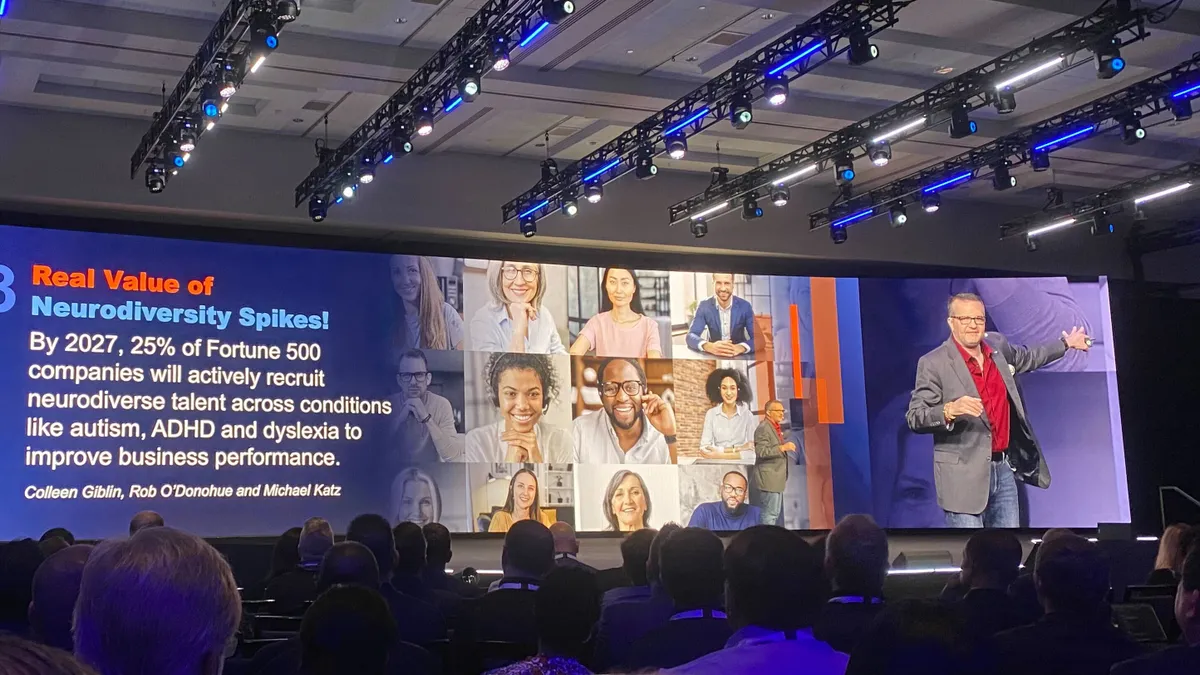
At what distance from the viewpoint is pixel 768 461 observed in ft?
43.5

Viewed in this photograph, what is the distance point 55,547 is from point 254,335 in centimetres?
620

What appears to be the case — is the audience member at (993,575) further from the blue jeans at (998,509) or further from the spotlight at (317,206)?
the blue jeans at (998,509)

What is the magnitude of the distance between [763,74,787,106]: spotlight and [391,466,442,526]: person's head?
529cm

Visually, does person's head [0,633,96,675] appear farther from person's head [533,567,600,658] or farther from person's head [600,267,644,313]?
person's head [600,267,644,313]

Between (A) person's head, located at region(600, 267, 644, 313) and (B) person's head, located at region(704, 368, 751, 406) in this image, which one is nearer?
(A) person's head, located at region(600, 267, 644, 313)

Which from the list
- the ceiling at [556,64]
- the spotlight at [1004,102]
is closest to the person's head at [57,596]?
the ceiling at [556,64]

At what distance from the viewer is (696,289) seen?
523 inches

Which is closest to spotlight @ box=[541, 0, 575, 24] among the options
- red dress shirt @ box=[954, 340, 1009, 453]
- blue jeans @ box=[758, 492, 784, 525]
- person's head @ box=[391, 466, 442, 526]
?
person's head @ box=[391, 466, 442, 526]

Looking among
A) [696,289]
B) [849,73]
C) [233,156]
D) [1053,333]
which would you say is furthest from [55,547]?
[1053,333]

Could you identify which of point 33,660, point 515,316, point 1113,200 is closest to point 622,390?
point 515,316

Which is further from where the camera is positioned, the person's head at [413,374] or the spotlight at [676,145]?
the person's head at [413,374]

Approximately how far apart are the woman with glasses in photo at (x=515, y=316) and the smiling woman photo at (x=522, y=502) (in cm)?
134

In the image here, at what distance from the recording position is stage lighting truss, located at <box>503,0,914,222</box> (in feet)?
27.3

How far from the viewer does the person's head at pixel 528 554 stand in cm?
483
